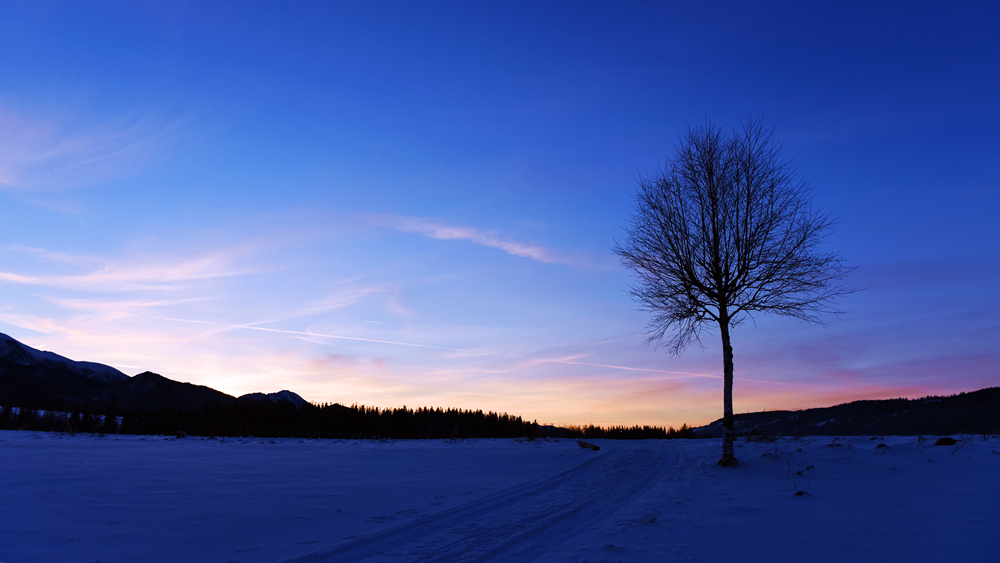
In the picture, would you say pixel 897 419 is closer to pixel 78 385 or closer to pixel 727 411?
pixel 727 411

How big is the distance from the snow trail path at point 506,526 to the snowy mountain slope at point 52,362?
6809 inches

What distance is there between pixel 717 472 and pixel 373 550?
9.96 metres

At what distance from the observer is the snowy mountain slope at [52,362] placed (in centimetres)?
12700

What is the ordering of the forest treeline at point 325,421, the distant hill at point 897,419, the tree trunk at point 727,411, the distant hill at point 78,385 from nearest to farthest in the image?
1. the tree trunk at point 727,411
2. the distant hill at point 897,419
3. the forest treeline at point 325,421
4. the distant hill at point 78,385

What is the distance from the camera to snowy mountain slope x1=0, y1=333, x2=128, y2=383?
127 meters

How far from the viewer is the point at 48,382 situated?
12725 centimetres

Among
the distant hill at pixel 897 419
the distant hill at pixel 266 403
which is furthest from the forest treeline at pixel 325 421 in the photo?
the distant hill at pixel 897 419

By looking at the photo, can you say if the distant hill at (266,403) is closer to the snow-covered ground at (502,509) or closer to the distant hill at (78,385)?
the distant hill at (78,385)

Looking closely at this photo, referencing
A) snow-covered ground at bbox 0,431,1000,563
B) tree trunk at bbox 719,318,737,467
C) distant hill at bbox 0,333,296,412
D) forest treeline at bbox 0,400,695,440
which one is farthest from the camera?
distant hill at bbox 0,333,296,412

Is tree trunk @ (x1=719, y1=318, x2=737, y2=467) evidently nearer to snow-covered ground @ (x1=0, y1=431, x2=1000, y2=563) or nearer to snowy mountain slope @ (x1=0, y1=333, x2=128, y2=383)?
snow-covered ground @ (x1=0, y1=431, x2=1000, y2=563)

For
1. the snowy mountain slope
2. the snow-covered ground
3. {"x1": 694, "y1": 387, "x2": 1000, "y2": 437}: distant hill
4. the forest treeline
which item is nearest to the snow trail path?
the snow-covered ground

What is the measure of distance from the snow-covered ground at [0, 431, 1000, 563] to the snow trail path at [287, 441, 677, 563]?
1.6 inches

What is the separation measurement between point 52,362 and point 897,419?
189832 mm

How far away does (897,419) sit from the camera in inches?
968
